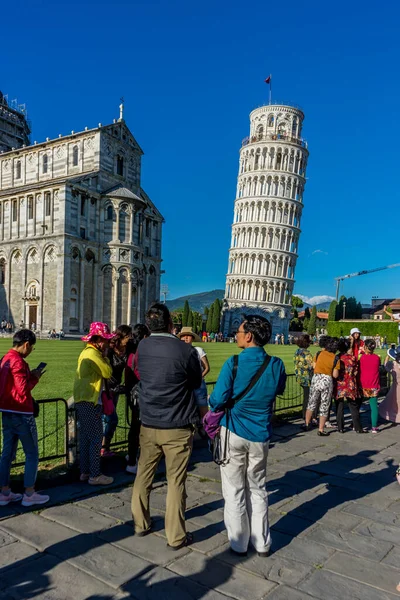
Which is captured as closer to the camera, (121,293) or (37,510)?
(37,510)

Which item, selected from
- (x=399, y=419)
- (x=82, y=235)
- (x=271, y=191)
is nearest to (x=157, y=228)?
(x=82, y=235)

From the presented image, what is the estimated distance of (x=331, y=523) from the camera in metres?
4.98

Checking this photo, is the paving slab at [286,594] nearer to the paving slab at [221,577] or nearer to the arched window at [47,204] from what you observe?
the paving slab at [221,577]

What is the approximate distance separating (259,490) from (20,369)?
289cm

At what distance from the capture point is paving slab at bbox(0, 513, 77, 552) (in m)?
4.33

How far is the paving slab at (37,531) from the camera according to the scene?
4328mm

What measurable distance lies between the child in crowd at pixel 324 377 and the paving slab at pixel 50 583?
20.5 ft

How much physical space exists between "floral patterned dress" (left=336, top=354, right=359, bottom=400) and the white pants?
5.60 meters

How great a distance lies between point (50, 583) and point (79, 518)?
1201 mm

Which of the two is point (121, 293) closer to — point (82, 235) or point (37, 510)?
point (82, 235)

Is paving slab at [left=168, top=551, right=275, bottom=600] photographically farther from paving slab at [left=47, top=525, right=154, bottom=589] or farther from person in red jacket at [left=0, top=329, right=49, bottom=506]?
person in red jacket at [left=0, top=329, right=49, bottom=506]

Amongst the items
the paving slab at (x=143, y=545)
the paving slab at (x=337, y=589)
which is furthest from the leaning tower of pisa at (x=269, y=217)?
the paving slab at (x=337, y=589)

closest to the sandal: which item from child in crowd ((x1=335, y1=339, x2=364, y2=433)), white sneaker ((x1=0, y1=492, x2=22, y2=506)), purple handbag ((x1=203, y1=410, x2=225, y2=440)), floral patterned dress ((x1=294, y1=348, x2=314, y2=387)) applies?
purple handbag ((x1=203, y1=410, x2=225, y2=440))

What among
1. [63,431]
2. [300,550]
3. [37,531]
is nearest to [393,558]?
[300,550]
